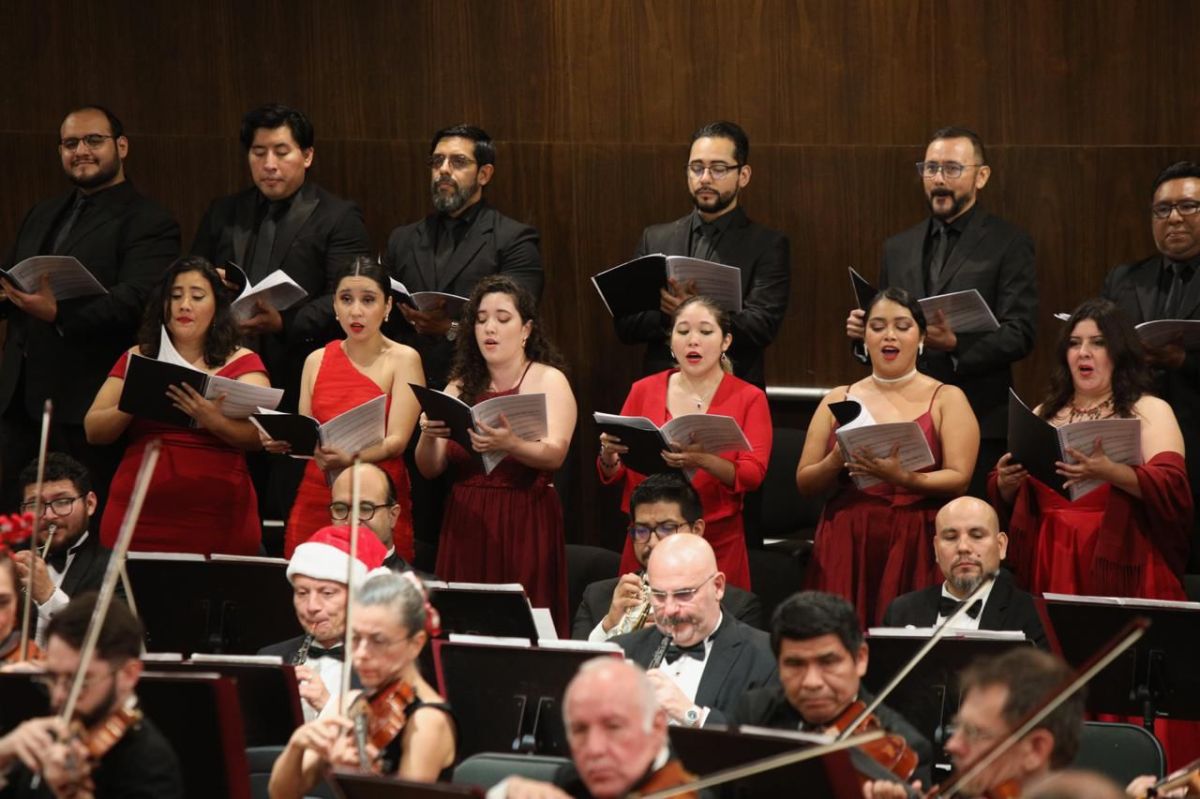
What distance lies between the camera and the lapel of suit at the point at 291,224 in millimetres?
5449

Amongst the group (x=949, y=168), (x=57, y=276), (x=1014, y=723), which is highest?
(x=949, y=168)

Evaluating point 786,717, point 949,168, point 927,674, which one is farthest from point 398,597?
point 949,168

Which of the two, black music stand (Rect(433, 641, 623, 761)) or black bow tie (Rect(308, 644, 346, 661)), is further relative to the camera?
black bow tie (Rect(308, 644, 346, 661))

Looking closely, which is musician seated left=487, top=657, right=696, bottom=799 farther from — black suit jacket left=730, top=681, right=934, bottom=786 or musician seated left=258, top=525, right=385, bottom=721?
musician seated left=258, top=525, right=385, bottom=721

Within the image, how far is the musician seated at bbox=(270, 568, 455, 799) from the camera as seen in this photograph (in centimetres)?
297

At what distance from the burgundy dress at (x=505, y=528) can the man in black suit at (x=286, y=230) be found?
31.6 inches

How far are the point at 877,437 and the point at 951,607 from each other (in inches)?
19.1

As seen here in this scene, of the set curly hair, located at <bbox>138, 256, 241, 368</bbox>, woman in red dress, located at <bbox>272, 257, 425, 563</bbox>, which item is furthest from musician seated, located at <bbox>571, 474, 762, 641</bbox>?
curly hair, located at <bbox>138, 256, 241, 368</bbox>

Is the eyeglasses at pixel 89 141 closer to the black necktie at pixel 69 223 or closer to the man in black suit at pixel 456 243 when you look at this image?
the black necktie at pixel 69 223

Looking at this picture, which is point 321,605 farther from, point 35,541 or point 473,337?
point 473,337

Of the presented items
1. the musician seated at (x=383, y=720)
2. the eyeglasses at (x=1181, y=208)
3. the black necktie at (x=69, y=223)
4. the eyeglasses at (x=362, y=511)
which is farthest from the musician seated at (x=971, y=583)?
the black necktie at (x=69, y=223)

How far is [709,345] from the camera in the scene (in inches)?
189

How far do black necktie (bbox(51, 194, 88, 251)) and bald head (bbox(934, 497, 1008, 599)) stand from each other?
9.29 ft

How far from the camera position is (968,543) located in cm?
427
